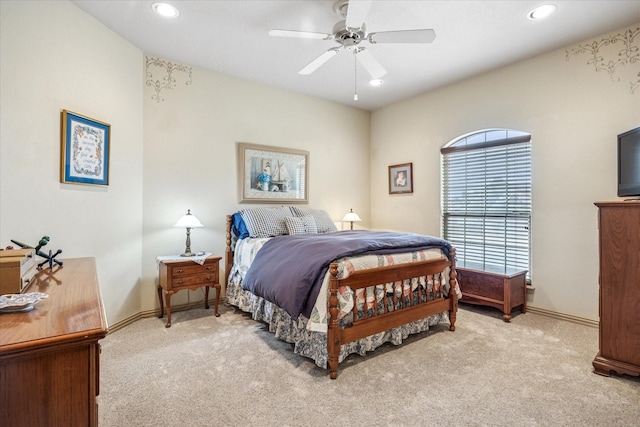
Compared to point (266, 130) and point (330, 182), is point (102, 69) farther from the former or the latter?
point (330, 182)

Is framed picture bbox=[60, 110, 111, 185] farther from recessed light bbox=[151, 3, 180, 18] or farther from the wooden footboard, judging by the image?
the wooden footboard

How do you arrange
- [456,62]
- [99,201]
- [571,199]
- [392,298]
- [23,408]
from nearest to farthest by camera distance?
[23,408] → [392,298] → [99,201] → [571,199] → [456,62]

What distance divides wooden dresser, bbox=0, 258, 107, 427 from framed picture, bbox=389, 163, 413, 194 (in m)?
4.27

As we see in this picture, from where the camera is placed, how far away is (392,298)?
2580 millimetres

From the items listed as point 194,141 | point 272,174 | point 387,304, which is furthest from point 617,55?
point 194,141

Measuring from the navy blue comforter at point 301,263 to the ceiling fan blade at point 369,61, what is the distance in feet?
4.84

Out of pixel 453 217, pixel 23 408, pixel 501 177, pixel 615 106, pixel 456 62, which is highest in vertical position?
pixel 456 62

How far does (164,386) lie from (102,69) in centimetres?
264

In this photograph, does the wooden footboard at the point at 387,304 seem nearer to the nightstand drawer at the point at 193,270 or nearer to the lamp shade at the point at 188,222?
the nightstand drawer at the point at 193,270

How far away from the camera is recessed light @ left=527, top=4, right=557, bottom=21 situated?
99.8 inches

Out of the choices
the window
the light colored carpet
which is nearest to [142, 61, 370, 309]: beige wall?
the light colored carpet

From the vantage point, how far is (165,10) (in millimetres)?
2598

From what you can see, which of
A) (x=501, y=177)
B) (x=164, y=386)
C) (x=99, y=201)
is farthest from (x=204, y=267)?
(x=501, y=177)

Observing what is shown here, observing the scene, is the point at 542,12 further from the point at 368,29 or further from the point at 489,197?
the point at 489,197
